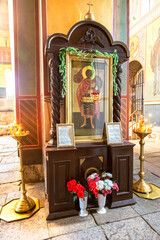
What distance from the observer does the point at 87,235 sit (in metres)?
2.10

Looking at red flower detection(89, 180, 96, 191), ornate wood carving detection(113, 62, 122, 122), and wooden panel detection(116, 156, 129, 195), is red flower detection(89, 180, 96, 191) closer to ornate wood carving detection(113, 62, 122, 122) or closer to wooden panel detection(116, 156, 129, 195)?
wooden panel detection(116, 156, 129, 195)

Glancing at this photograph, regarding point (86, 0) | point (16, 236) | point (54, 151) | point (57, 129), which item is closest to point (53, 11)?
point (86, 0)

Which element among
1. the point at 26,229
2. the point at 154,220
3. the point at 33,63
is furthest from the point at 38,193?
the point at 33,63

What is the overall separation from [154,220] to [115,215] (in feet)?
1.81

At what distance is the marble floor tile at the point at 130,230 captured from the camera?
6.74ft

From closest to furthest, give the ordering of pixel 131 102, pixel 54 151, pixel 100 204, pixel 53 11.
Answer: pixel 54 151 < pixel 100 204 < pixel 53 11 < pixel 131 102

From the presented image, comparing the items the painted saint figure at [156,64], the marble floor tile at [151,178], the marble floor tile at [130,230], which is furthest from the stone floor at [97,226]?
the painted saint figure at [156,64]

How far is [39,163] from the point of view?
373 cm

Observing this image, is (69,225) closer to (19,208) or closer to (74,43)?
(19,208)

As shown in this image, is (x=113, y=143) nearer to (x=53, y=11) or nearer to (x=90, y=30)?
(x=90, y=30)

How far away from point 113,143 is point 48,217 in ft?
4.89

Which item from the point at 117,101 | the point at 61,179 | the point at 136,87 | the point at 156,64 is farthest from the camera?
the point at 136,87

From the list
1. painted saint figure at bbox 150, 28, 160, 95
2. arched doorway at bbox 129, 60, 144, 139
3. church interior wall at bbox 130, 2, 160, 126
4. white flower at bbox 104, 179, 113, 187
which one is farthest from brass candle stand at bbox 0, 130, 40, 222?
arched doorway at bbox 129, 60, 144, 139

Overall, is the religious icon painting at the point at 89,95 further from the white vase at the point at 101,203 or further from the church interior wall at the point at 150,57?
the church interior wall at the point at 150,57
